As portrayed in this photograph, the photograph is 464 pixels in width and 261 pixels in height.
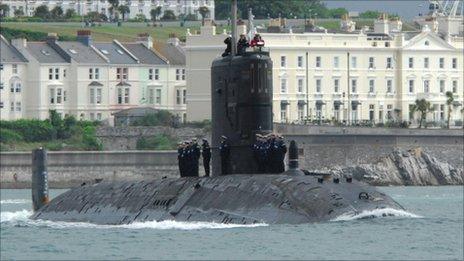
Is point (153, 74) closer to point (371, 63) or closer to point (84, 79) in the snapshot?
point (84, 79)

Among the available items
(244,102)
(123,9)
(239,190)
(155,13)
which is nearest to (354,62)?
(123,9)

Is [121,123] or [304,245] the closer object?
[304,245]

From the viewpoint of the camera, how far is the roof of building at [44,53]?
107125 mm

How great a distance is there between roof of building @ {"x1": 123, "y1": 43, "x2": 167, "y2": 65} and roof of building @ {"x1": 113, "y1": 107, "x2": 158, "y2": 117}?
4.47 metres

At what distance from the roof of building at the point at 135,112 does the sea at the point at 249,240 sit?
52.7 metres

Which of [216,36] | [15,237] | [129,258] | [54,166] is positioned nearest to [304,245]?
[129,258]

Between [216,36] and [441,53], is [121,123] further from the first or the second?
[441,53]

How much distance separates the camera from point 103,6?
15700 cm

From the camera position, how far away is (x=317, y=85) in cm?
10594

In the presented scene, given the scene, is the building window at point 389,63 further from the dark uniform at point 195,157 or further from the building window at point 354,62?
the dark uniform at point 195,157

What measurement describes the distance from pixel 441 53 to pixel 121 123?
15.9 metres

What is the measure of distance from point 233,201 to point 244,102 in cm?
274

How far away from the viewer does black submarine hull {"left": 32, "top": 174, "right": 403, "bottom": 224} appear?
46.9 metres

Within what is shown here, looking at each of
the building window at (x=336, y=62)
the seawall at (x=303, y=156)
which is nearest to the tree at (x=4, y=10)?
the building window at (x=336, y=62)
